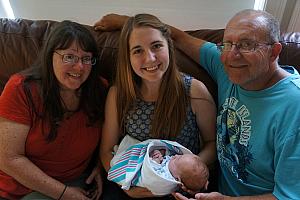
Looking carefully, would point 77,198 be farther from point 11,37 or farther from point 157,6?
point 157,6

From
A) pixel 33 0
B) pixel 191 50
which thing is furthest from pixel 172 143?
pixel 33 0

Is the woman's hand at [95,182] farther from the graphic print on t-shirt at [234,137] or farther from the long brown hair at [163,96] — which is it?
the graphic print on t-shirt at [234,137]

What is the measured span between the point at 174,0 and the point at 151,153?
1.05 meters

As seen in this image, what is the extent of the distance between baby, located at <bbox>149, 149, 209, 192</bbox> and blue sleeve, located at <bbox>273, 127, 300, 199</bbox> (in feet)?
1.02

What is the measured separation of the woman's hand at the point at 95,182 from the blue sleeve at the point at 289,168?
842mm

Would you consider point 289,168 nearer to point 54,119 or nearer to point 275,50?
point 275,50

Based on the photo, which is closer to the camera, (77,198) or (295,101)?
(295,101)

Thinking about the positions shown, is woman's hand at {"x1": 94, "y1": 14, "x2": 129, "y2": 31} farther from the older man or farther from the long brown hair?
the older man

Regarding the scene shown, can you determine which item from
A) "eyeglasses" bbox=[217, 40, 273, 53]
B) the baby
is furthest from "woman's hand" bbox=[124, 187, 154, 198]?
"eyeglasses" bbox=[217, 40, 273, 53]

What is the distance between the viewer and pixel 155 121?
4.93ft

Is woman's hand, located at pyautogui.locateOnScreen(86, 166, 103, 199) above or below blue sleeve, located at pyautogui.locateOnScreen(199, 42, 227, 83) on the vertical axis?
below

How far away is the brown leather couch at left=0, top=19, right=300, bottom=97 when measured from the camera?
1601 millimetres

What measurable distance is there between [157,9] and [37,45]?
79 cm

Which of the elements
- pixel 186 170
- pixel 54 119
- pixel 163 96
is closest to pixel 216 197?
pixel 186 170
